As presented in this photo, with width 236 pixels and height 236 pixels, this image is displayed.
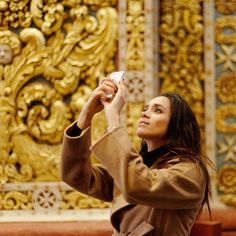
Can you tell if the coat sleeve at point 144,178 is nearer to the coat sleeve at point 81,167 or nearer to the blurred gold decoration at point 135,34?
the coat sleeve at point 81,167

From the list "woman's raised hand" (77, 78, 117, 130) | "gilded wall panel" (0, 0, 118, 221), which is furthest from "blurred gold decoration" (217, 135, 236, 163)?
"woman's raised hand" (77, 78, 117, 130)

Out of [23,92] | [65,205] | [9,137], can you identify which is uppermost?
[23,92]

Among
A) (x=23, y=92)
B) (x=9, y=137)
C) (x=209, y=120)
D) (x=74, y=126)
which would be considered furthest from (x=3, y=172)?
(x=74, y=126)

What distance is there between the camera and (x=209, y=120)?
2.96m

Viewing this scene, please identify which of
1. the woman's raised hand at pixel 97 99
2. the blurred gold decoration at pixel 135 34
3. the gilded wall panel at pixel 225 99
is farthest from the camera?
the gilded wall panel at pixel 225 99

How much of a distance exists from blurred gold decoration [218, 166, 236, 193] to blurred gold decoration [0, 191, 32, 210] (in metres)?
0.79

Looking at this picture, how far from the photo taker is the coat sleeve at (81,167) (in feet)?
5.83

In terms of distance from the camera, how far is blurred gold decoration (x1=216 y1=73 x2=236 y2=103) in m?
2.97

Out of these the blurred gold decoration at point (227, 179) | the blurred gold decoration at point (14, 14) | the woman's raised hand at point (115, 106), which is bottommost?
the blurred gold decoration at point (227, 179)

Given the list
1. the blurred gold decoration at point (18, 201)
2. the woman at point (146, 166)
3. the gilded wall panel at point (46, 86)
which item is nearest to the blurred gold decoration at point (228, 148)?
the gilded wall panel at point (46, 86)

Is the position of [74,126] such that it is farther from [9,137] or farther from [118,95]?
[9,137]

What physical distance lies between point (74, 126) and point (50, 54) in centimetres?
115

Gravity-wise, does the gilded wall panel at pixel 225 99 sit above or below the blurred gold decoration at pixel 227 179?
above

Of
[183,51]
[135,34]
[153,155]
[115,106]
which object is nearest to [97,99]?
[115,106]
